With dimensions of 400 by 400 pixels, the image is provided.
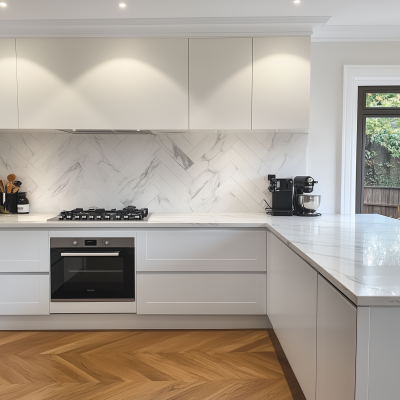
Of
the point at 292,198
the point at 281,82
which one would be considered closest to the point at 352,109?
the point at 281,82

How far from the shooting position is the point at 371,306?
112 cm

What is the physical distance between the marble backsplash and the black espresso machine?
0.78ft

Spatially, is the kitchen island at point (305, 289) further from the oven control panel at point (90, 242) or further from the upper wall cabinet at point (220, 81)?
the upper wall cabinet at point (220, 81)

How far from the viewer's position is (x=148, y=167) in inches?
139

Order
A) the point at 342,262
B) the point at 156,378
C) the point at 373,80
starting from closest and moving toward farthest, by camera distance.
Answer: the point at 342,262 < the point at 156,378 < the point at 373,80

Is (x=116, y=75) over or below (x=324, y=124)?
over

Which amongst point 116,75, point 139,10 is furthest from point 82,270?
point 139,10

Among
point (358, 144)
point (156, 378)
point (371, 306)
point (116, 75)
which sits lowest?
point (156, 378)

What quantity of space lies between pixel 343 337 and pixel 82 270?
2.15m

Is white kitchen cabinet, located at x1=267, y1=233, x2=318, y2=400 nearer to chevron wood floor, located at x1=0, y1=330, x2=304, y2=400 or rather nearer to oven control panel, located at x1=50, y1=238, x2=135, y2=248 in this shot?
chevron wood floor, located at x1=0, y1=330, x2=304, y2=400

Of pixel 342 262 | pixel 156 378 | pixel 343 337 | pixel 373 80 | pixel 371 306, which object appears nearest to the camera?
pixel 371 306

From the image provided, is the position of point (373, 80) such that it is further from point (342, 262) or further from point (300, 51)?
point (342, 262)

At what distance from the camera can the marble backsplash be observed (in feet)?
11.5

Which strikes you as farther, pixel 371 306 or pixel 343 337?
pixel 343 337
